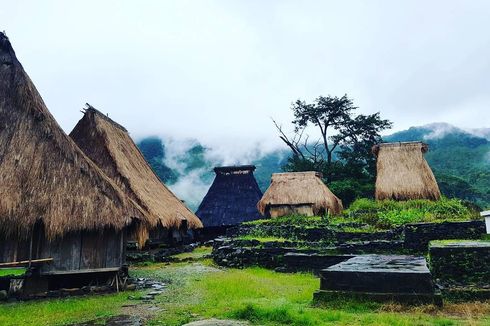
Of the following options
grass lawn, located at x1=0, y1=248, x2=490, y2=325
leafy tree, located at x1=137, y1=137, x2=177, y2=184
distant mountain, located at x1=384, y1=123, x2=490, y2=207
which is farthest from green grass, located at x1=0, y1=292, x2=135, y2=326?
leafy tree, located at x1=137, y1=137, x2=177, y2=184

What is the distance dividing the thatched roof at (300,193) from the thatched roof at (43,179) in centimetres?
1491

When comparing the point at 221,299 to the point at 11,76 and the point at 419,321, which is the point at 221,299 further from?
the point at 11,76

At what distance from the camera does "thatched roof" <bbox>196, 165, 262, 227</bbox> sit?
94.9 feet

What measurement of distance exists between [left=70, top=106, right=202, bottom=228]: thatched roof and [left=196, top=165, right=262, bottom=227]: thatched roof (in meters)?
9.95

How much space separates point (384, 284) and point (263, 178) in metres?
49.7

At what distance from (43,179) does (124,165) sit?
19.0 feet

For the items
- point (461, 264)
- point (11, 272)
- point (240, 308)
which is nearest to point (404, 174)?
point (461, 264)

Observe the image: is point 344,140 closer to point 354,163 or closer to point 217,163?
point 354,163

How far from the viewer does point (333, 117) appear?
35750mm

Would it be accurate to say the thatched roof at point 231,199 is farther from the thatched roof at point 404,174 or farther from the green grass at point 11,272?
the green grass at point 11,272

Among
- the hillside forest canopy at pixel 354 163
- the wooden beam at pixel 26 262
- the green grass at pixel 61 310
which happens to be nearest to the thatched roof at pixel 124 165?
the wooden beam at pixel 26 262

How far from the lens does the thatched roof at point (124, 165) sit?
15.4 metres

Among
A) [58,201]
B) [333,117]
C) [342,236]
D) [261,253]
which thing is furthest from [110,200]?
[333,117]

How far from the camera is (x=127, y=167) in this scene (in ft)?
54.3
